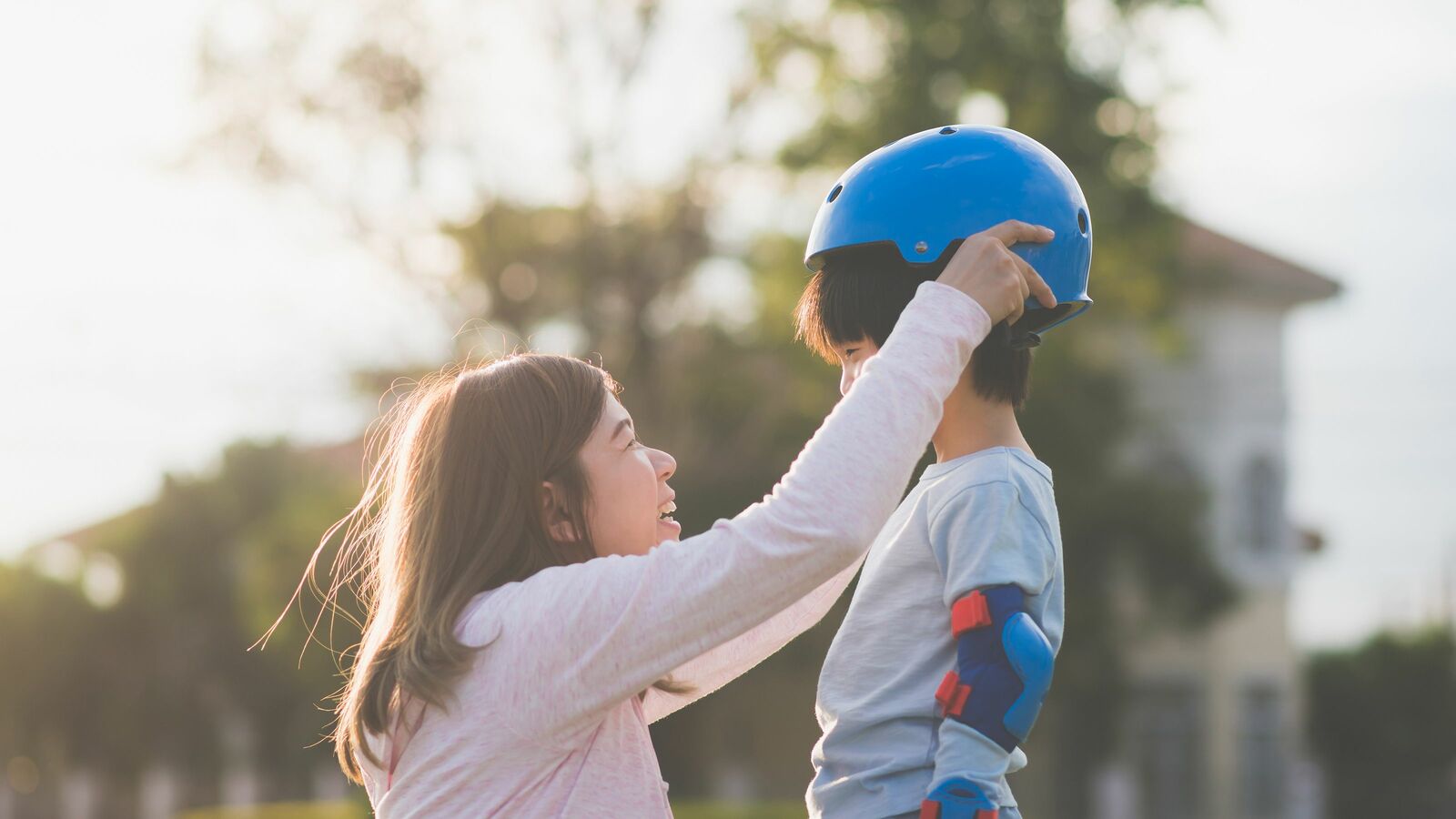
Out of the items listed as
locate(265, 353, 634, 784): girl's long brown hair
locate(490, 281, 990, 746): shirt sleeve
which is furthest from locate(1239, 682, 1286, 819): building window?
locate(490, 281, 990, 746): shirt sleeve

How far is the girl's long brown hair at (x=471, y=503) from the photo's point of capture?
260 centimetres

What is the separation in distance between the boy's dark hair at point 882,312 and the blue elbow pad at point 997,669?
50cm

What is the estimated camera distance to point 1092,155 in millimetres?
19625

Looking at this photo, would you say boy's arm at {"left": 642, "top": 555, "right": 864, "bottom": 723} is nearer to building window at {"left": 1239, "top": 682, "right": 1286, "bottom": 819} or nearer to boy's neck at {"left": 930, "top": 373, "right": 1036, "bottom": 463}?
boy's neck at {"left": 930, "top": 373, "right": 1036, "bottom": 463}

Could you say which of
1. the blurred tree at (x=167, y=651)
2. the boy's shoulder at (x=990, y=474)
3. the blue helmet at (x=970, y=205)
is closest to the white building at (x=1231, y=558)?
the blurred tree at (x=167, y=651)

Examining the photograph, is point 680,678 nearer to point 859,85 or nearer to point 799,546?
point 799,546

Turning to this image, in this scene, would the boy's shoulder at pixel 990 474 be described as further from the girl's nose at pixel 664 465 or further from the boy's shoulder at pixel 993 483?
the girl's nose at pixel 664 465

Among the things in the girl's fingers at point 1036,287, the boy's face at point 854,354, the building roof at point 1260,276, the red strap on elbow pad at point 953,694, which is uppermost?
the girl's fingers at point 1036,287

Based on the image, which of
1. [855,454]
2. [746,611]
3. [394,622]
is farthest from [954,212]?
[394,622]

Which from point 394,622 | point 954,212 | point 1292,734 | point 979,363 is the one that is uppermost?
point 954,212

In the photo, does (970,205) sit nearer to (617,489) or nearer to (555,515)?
(617,489)

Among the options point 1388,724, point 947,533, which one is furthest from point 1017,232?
point 1388,724

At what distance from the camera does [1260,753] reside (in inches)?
1147

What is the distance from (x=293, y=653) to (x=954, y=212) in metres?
23.0
